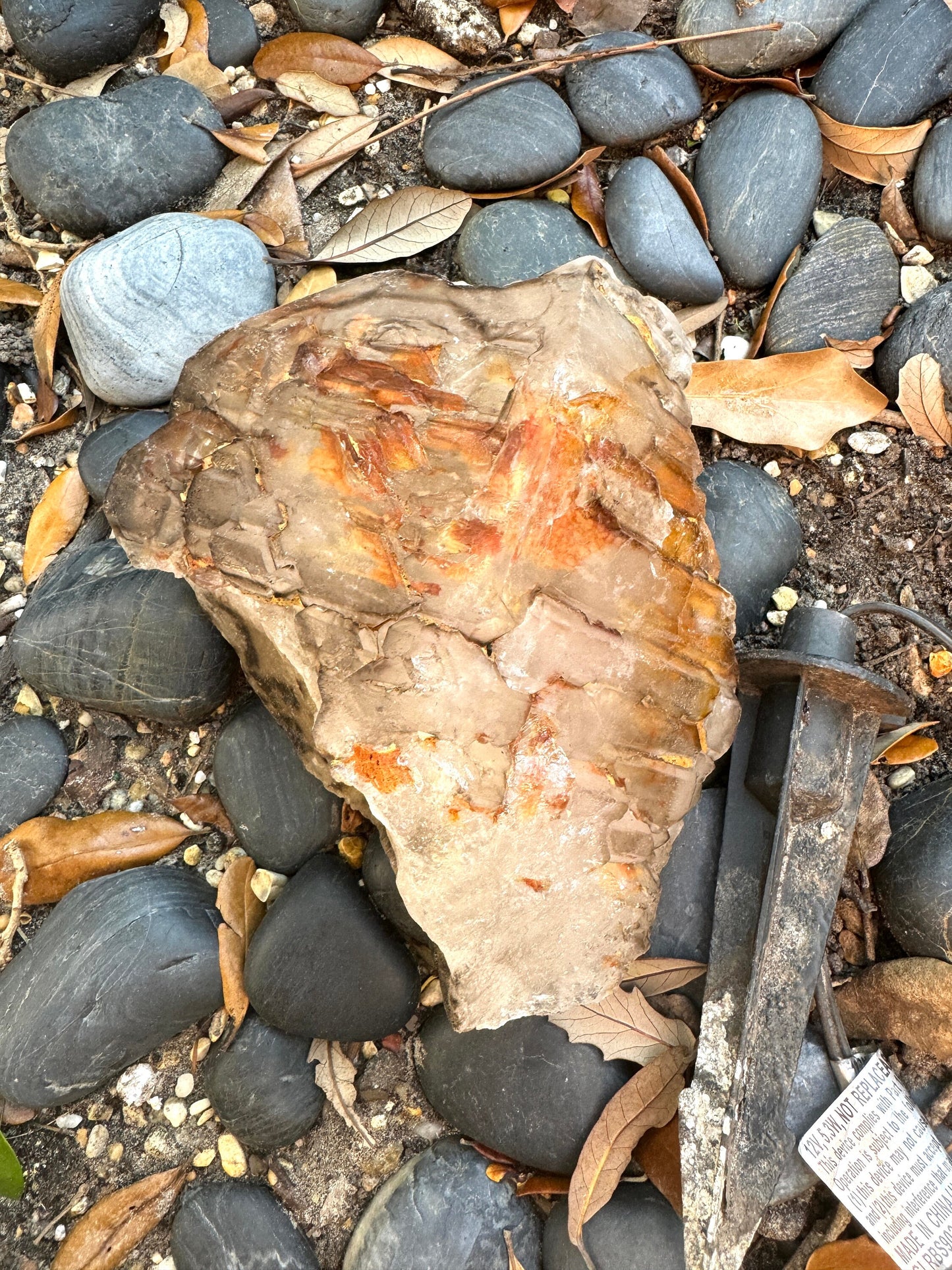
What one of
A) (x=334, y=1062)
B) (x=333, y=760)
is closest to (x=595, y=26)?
(x=333, y=760)

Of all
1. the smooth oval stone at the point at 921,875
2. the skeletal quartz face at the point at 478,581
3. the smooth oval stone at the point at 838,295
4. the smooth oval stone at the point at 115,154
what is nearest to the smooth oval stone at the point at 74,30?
the smooth oval stone at the point at 115,154

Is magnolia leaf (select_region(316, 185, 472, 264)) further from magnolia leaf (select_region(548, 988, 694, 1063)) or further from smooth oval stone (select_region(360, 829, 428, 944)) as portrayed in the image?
magnolia leaf (select_region(548, 988, 694, 1063))

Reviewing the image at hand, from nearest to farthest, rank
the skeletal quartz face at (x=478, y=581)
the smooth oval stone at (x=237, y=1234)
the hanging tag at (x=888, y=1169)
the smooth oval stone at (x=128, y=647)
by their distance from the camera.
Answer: the skeletal quartz face at (x=478, y=581) → the hanging tag at (x=888, y=1169) → the smooth oval stone at (x=237, y=1234) → the smooth oval stone at (x=128, y=647)

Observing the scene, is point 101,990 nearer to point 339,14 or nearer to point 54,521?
point 54,521

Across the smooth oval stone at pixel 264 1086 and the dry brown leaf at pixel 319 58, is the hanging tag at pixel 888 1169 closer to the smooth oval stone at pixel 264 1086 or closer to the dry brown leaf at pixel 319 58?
the smooth oval stone at pixel 264 1086

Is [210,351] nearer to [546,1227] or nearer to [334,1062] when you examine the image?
[334,1062]

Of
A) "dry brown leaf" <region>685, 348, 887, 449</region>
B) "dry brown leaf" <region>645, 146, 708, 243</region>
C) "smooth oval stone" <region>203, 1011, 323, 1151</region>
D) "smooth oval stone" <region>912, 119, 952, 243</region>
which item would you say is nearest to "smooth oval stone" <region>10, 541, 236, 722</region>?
"smooth oval stone" <region>203, 1011, 323, 1151</region>
